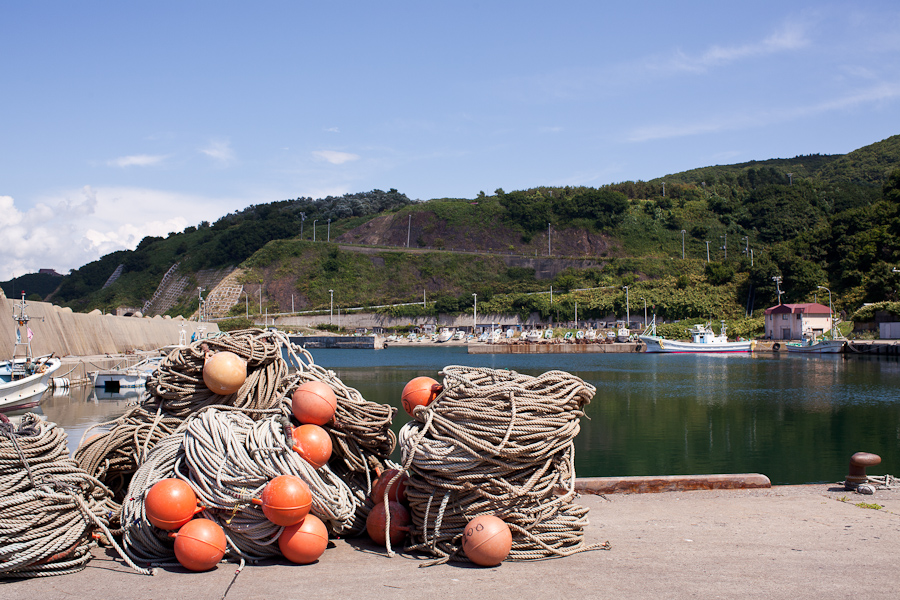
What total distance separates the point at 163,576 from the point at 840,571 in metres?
4.28

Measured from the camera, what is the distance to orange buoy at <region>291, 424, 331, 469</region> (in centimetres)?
465

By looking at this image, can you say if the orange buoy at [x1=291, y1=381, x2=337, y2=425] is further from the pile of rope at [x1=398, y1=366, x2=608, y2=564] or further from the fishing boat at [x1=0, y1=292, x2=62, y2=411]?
the fishing boat at [x1=0, y1=292, x2=62, y2=411]

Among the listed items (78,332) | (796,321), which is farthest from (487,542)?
(796,321)

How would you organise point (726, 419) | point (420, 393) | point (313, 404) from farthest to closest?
point (726, 419) < point (420, 393) < point (313, 404)

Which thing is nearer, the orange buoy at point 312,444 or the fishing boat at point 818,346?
the orange buoy at point 312,444

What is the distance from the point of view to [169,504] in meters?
4.31

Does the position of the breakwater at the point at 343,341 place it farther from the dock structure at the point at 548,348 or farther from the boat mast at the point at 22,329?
the boat mast at the point at 22,329

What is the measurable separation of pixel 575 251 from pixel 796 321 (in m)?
48.9

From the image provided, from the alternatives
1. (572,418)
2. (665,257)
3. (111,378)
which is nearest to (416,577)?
(572,418)

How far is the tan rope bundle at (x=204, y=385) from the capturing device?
5.65 meters

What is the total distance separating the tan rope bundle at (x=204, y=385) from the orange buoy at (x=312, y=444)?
2.99ft

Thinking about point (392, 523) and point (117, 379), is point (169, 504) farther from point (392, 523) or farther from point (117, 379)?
point (117, 379)

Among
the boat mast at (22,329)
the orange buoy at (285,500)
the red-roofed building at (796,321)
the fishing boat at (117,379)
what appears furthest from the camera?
the red-roofed building at (796,321)

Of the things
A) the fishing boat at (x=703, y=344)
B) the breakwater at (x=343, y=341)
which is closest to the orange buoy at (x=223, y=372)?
the fishing boat at (x=703, y=344)
